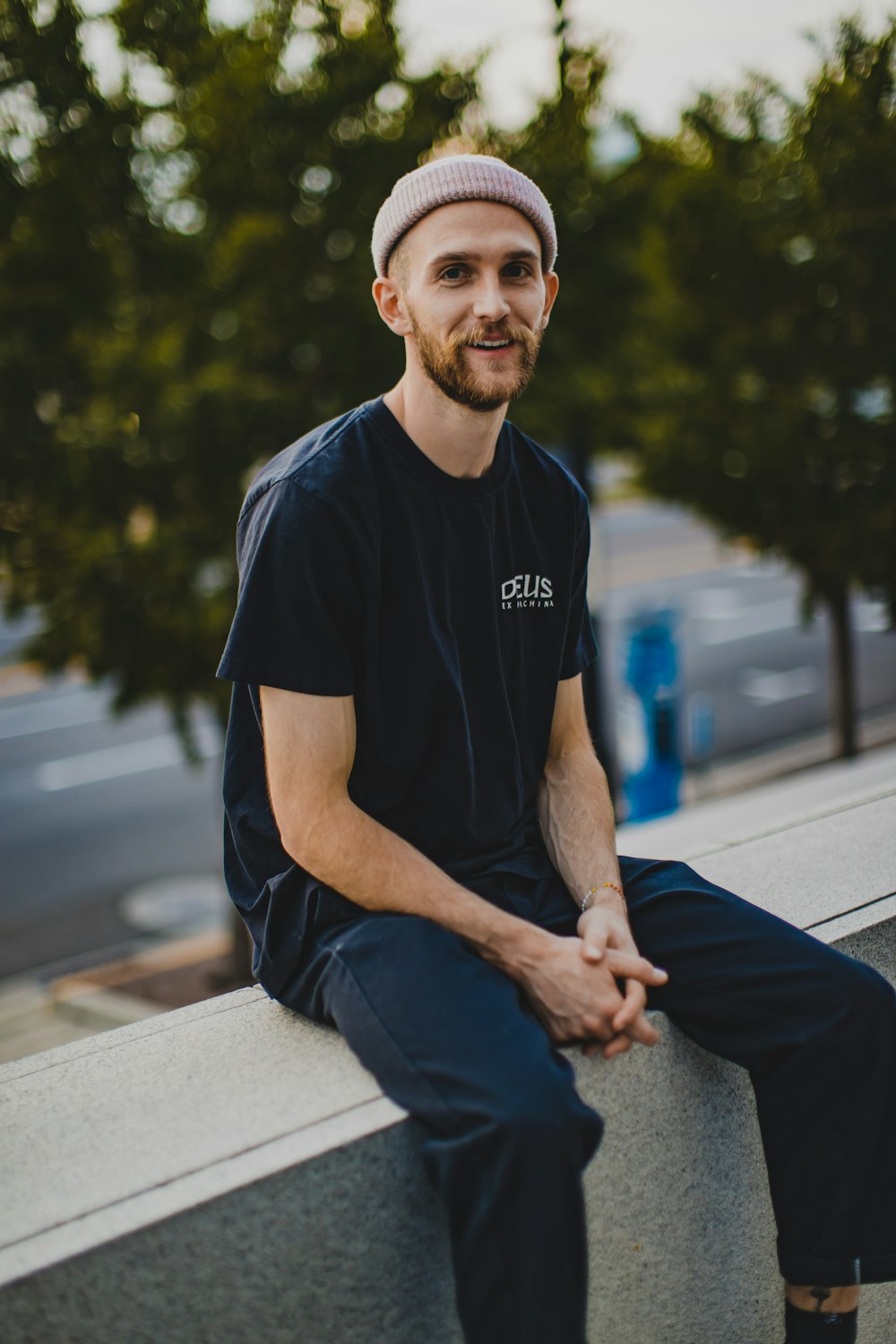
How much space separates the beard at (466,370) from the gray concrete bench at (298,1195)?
1.17 metres

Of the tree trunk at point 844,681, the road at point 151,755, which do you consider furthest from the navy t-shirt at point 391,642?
the tree trunk at point 844,681

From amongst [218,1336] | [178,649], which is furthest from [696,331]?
[218,1336]

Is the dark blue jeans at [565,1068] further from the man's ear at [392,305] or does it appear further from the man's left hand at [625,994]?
the man's ear at [392,305]

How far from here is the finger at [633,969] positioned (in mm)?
2045

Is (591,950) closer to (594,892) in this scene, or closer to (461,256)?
(594,892)

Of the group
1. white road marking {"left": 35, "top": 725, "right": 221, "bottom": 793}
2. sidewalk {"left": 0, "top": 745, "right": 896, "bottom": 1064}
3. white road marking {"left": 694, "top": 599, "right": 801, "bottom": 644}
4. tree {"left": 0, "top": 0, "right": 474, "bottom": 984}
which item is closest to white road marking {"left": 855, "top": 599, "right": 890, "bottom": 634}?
white road marking {"left": 694, "top": 599, "right": 801, "bottom": 644}

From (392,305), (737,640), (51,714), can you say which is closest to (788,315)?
(392,305)

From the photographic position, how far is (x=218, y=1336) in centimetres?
170

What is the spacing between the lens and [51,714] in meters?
15.6

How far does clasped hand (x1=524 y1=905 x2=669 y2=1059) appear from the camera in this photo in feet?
6.52

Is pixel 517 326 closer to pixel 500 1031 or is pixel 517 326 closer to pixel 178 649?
pixel 500 1031

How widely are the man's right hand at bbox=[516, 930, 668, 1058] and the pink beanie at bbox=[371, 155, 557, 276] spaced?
1.32m

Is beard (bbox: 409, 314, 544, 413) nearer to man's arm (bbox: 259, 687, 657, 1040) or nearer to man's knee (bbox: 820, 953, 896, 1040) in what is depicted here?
man's arm (bbox: 259, 687, 657, 1040)

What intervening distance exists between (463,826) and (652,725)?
18.1ft
